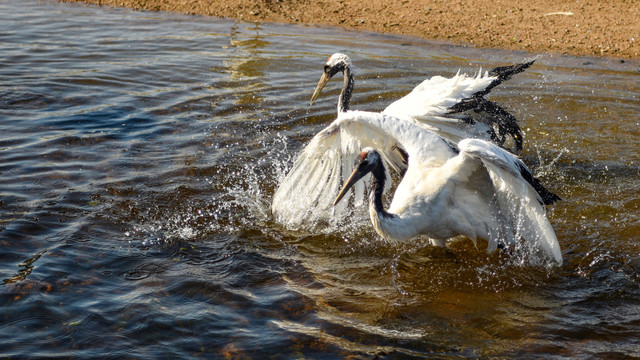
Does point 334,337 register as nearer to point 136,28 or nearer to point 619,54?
point 619,54

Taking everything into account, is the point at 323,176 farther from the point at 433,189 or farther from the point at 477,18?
the point at 477,18

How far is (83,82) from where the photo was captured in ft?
30.3

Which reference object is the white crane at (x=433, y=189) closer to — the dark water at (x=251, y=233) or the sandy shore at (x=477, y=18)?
the dark water at (x=251, y=233)

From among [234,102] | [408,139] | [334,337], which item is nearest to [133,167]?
[234,102]

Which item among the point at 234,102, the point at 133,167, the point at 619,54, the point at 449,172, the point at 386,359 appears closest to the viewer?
the point at 386,359

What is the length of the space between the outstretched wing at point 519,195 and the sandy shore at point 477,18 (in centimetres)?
644

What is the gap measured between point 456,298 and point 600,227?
1682 mm

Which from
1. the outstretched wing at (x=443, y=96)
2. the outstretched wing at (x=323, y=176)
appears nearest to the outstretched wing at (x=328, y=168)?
the outstretched wing at (x=323, y=176)

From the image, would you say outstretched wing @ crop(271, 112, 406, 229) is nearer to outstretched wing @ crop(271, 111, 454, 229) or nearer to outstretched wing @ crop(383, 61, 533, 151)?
outstretched wing @ crop(271, 111, 454, 229)

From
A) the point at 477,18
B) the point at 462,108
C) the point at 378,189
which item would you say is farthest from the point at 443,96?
the point at 477,18

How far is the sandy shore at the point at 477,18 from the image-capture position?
10.9 m

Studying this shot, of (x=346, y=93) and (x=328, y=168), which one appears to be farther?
(x=346, y=93)

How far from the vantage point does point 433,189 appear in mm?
5289

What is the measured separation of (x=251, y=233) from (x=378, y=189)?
1.22 meters
